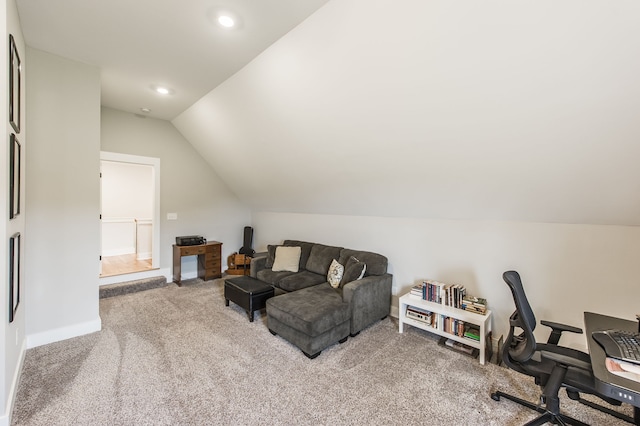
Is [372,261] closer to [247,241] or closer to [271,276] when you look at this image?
[271,276]

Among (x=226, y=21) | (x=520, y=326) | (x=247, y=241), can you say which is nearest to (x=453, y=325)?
(x=520, y=326)

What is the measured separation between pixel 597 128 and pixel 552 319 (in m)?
1.81

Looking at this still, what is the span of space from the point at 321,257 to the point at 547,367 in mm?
2838

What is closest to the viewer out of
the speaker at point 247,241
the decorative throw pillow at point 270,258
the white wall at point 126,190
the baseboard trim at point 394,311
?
the baseboard trim at point 394,311

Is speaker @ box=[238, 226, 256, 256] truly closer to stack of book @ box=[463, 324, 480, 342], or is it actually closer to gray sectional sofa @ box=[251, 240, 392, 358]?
gray sectional sofa @ box=[251, 240, 392, 358]

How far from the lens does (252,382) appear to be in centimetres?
225

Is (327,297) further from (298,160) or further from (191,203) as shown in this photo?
(191,203)

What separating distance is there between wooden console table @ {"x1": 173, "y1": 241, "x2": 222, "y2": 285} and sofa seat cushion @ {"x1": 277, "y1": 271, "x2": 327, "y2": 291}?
2.02 metres

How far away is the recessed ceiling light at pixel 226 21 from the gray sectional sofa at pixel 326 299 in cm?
270

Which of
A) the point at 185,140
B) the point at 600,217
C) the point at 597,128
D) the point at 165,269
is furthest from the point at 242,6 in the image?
the point at 165,269


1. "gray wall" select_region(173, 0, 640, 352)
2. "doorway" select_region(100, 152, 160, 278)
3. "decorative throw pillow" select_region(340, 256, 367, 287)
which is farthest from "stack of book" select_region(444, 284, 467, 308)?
"doorway" select_region(100, 152, 160, 278)

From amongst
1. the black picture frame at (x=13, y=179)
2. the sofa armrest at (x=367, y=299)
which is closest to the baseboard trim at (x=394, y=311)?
the sofa armrest at (x=367, y=299)

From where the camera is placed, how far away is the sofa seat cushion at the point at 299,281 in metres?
3.69

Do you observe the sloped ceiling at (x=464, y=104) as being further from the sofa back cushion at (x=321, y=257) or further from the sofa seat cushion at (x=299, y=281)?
the sofa seat cushion at (x=299, y=281)
